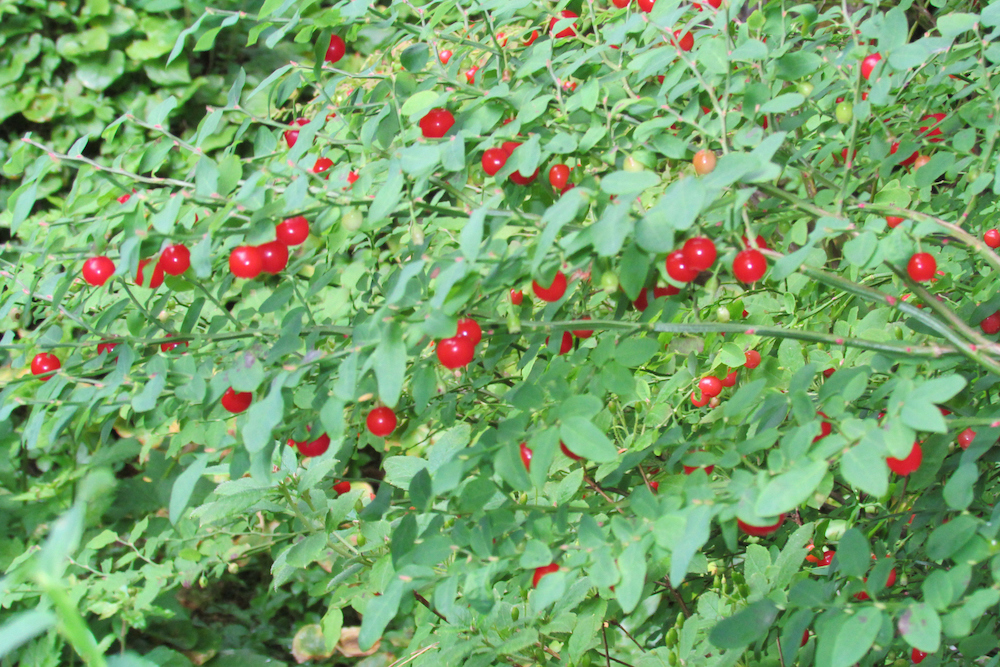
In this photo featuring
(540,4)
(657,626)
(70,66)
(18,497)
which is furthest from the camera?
(70,66)

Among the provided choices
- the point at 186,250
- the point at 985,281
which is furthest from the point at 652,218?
the point at 985,281

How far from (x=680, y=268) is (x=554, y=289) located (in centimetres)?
14

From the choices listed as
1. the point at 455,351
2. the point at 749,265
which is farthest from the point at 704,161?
the point at 455,351

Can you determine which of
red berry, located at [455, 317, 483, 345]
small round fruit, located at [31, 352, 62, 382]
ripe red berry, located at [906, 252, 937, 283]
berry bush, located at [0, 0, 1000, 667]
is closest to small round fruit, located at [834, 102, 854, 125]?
berry bush, located at [0, 0, 1000, 667]

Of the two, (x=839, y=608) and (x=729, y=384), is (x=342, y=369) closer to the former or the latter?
(x=839, y=608)

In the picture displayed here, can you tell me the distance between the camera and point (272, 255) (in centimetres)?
94

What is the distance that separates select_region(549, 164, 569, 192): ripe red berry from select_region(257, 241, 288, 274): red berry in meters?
0.34

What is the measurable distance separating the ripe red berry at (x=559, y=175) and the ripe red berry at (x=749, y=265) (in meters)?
0.23

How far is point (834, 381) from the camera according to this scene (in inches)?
35.0

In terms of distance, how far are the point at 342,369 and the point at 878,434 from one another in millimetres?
484

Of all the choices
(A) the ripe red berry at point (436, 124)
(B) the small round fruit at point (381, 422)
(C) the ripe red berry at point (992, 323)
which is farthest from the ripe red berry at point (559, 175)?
(C) the ripe red berry at point (992, 323)

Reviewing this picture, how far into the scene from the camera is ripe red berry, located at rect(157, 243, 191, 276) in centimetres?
89

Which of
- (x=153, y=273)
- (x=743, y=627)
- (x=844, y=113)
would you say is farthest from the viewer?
(x=844, y=113)

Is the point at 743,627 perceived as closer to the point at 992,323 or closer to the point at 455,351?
the point at 455,351
